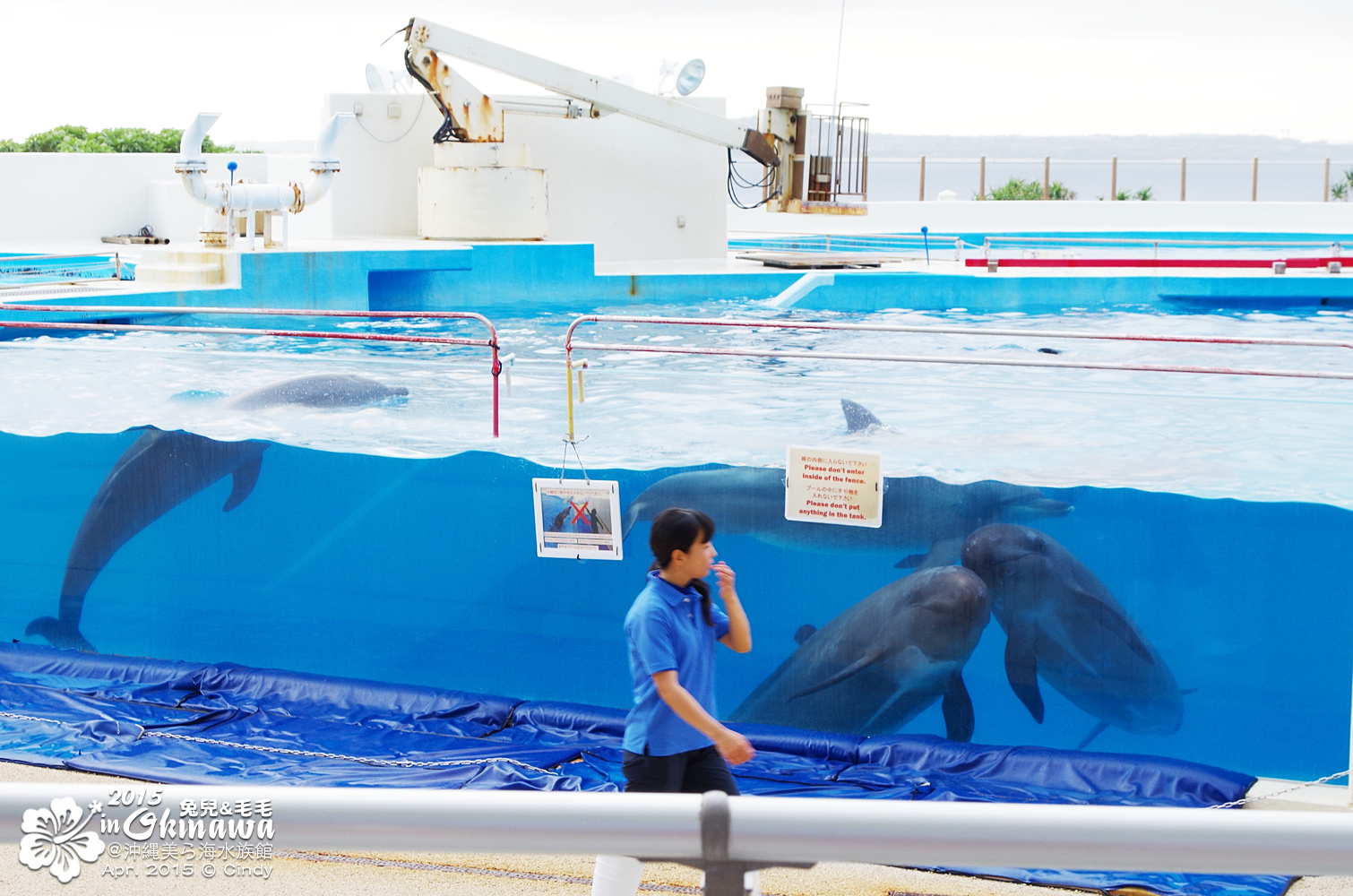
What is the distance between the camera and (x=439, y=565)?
632cm

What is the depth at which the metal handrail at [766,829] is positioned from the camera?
151 centimetres

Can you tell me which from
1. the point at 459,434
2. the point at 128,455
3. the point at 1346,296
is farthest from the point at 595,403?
the point at 1346,296

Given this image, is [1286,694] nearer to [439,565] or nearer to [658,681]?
[658,681]

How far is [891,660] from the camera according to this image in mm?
5633

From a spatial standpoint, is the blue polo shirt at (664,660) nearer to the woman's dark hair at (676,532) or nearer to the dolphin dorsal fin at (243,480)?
the woman's dark hair at (676,532)

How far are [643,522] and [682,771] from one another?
7.60ft

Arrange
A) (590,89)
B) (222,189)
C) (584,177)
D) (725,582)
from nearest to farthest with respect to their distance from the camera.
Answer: (725,582), (222,189), (590,89), (584,177)

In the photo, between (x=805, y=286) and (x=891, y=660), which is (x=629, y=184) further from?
(x=891, y=660)

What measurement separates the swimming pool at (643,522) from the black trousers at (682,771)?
2.13m

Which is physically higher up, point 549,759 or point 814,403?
point 814,403

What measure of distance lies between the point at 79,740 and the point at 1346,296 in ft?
51.4

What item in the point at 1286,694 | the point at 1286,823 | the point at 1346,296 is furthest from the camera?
the point at 1346,296

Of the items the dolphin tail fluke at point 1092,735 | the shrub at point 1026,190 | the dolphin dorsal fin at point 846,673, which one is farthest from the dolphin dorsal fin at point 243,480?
the shrub at point 1026,190

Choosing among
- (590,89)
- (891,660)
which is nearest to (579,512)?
(891,660)
